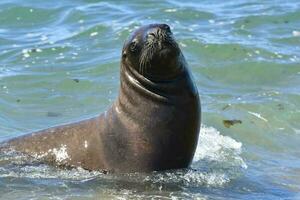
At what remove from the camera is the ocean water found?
6.88 meters

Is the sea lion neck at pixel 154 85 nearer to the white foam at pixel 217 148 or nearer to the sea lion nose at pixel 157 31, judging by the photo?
the sea lion nose at pixel 157 31

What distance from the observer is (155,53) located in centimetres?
679

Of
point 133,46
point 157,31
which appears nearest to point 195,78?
point 133,46

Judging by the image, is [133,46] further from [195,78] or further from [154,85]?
[195,78]

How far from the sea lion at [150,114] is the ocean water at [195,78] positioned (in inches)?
6.2

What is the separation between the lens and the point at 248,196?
659 centimetres

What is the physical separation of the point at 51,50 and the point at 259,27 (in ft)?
11.7

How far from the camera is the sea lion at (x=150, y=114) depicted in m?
6.89

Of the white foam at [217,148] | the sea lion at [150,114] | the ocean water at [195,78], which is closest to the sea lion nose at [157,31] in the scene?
the sea lion at [150,114]

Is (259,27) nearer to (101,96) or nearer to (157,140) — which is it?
(101,96)

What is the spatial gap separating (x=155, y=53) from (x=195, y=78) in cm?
428

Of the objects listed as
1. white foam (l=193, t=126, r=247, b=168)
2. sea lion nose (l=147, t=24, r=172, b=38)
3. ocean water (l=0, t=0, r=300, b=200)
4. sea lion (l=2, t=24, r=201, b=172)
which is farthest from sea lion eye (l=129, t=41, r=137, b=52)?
white foam (l=193, t=126, r=247, b=168)

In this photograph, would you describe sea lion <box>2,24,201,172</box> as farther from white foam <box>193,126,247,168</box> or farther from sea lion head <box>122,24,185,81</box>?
white foam <box>193,126,247,168</box>

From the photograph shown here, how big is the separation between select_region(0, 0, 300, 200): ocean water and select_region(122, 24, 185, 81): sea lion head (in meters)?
0.87
